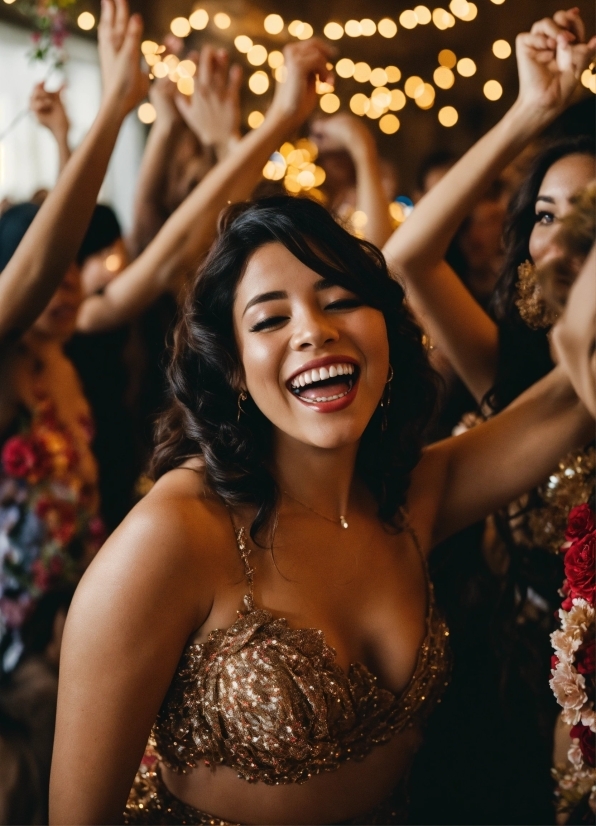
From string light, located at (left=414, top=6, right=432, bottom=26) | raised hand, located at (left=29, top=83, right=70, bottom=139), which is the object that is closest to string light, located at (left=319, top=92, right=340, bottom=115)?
string light, located at (left=414, top=6, right=432, bottom=26)

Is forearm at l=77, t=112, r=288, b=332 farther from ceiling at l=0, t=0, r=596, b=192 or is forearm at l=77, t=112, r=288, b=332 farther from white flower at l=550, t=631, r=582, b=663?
white flower at l=550, t=631, r=582, b=663

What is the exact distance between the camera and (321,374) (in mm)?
1208

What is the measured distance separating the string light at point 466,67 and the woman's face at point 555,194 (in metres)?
0.75

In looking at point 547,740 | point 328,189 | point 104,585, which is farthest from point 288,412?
point 328,189

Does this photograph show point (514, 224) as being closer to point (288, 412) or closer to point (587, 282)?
point (288, 412)

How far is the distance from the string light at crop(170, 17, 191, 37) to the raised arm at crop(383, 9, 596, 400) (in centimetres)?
147

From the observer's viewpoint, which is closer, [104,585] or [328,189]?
[104,585]

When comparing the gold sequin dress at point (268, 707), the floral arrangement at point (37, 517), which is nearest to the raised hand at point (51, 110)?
the floral arrangement at point (37, 517)

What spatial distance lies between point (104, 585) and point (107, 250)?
5.37 feet

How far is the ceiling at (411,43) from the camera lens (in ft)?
5.87

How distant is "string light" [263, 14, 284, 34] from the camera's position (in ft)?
7.98

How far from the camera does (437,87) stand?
2354mm

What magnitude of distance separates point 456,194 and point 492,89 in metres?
0.84

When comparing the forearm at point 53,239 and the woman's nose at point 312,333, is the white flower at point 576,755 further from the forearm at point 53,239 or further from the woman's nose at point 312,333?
the forearm at point 53,239
